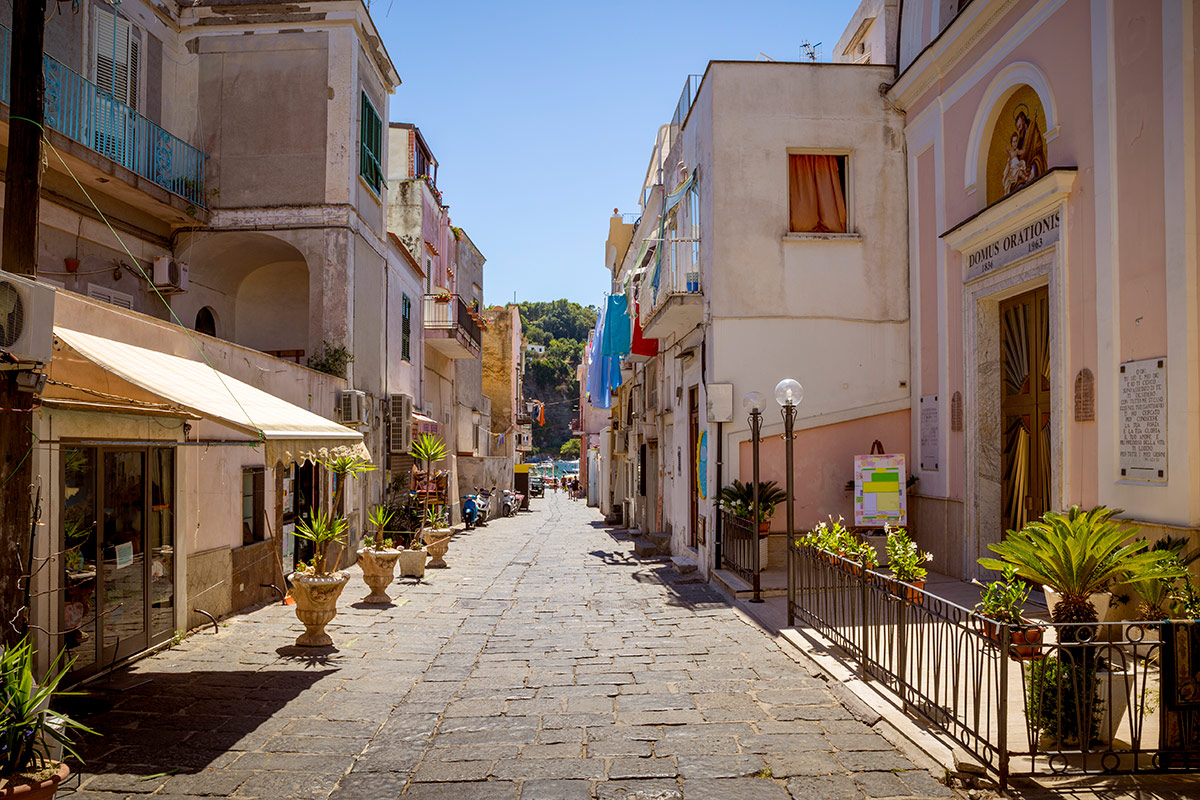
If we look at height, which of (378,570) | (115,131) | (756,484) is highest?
(115,131)

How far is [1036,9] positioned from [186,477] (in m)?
11.1

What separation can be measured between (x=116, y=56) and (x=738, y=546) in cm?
1174

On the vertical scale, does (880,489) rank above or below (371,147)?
below

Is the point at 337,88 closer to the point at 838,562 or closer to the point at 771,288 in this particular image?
the point at 771,288

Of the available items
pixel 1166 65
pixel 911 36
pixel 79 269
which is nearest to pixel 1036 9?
pixel 1166 65

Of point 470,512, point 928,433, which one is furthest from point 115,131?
point 470,512

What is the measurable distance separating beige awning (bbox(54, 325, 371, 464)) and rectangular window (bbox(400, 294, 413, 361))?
33.7ft

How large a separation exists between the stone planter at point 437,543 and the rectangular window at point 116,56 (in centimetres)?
850

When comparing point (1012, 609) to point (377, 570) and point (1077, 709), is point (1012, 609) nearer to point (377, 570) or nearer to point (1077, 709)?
point (1077, 709)

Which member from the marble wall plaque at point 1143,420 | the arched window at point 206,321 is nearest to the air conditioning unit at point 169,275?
the arched window at point 206,321

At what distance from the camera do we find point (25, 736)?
3938 millimetres

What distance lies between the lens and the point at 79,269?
11.6m

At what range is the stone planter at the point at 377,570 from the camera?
36.6 ft

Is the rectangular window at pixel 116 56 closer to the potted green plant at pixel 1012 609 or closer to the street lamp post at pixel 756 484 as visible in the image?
the street lamp post at pixel 756 484
